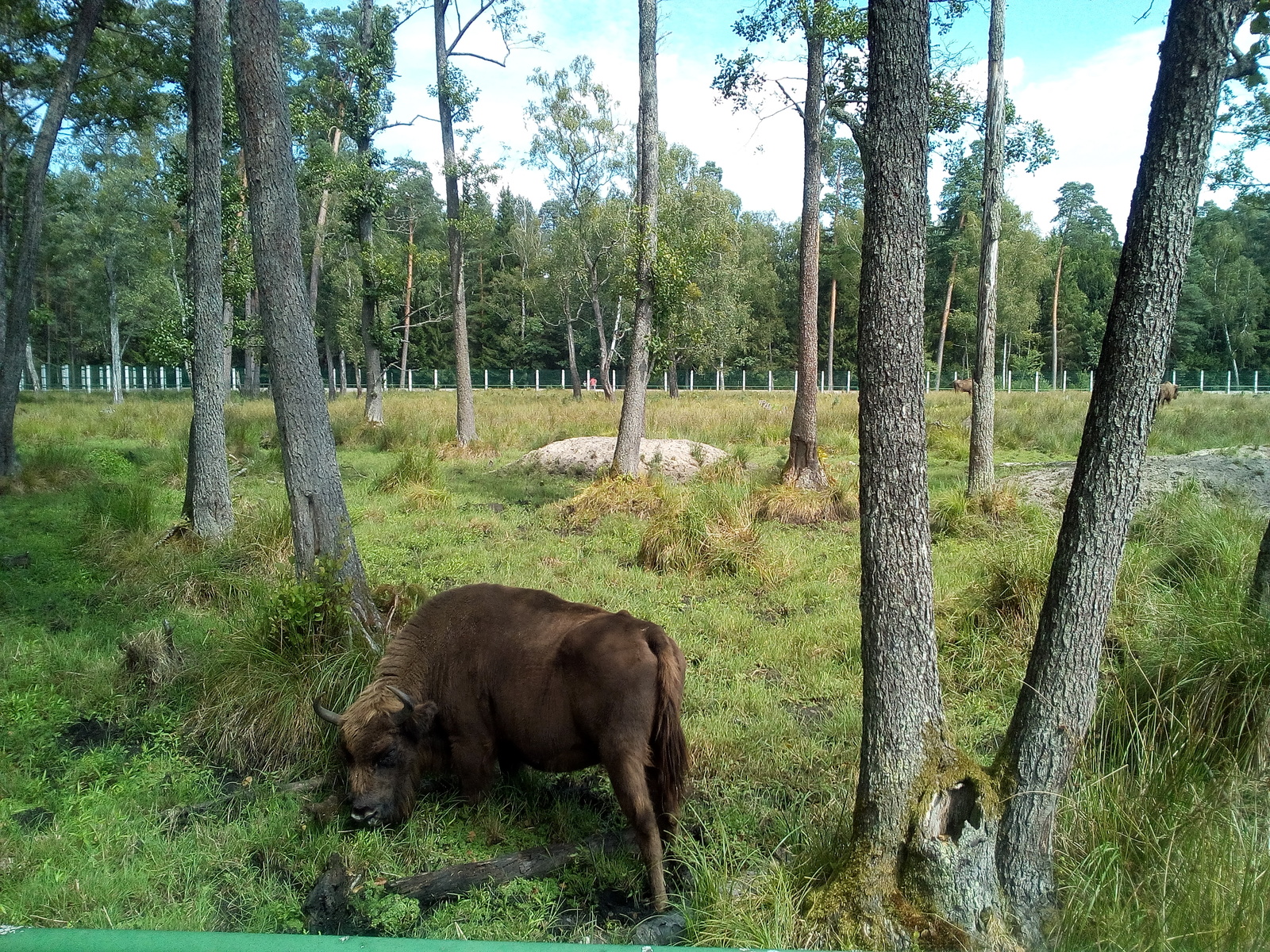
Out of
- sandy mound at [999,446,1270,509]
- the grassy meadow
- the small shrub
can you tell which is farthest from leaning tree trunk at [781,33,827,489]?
the small shrub

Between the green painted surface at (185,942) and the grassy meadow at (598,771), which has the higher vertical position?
the green painted surface at (185,942)

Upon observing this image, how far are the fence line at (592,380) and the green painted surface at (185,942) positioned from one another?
50940mm

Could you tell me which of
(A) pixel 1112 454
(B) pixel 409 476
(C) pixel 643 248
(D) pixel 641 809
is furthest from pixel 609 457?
(A) pixel 1112 454

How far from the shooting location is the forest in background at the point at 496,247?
16953 mm

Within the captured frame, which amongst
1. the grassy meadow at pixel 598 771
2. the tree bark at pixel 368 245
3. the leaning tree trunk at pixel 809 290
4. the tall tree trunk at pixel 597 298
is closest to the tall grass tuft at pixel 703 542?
the grassy meadow at pixel 598 771

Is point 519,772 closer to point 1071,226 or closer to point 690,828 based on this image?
point 690,828

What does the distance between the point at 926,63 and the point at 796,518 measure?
31.1 feet

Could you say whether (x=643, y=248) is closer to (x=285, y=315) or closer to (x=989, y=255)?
(x=989, y=255)

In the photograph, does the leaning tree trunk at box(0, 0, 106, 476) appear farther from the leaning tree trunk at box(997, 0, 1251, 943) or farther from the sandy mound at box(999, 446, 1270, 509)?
the sandy mound at box(999, 446, 1270, 509)

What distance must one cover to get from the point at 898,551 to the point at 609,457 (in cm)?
1371

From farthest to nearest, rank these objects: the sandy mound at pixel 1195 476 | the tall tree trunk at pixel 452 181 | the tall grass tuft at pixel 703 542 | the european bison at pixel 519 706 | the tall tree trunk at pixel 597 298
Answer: the tall tree trunk at pixel 597 298 → the tall tree trunk at pixel 452 181 → the sandy mound at pixel 1195 476 → the tall grass tuft at pixel 703 542 → the european bison at pixel 519 706

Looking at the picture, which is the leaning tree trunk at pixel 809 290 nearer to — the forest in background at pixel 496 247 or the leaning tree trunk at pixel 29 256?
the forest in background at pixel 496 247

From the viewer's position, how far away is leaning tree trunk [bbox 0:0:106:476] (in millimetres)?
14211

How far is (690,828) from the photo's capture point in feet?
15.9
